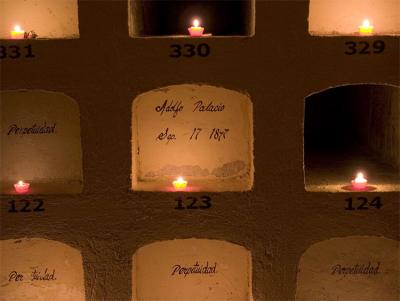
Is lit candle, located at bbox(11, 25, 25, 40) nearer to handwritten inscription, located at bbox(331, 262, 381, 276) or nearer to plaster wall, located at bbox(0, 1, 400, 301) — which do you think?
plaster wall, located at bbox(0, 1, 400, 301)

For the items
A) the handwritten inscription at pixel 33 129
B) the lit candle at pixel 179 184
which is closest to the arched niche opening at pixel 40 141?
the handwritten inscription at pixel 33 129

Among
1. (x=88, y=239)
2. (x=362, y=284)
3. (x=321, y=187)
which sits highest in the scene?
(x=321, y=187)

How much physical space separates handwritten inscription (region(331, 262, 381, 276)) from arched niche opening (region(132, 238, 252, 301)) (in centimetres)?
43

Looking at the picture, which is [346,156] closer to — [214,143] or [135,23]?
[214,143]

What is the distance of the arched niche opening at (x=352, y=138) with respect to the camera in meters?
2.54

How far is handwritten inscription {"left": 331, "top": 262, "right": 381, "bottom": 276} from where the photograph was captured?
8.00 feet

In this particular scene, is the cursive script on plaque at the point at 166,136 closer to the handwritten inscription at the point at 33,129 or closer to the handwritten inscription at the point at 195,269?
the handwritten inscription at the point at 33,129

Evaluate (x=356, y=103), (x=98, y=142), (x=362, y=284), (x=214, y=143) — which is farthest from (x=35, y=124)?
(x=356, y=103)

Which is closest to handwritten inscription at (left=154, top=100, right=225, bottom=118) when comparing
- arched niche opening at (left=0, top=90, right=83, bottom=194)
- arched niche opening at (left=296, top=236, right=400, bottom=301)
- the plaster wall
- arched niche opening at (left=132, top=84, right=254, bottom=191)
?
arched niche opening at (left=132, top=84, right=254, bottom=191)

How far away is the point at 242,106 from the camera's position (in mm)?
2410

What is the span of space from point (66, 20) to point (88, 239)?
3.41ft

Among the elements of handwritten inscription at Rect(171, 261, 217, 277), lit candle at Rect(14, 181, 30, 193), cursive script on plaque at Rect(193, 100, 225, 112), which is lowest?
handwritten inscription at Rect(171, 261, 217, 277)

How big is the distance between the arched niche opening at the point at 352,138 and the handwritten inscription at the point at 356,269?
0.39m

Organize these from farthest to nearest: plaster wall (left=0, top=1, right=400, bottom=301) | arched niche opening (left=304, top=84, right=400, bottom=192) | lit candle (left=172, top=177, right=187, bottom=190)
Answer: arched niche opening (left=304, top=84, right=400, bottom=192) → lit candle (left=172, top=177, right=187, bottom=190) → plaster wall (left=0, top=1, right=400, bottom=301)
